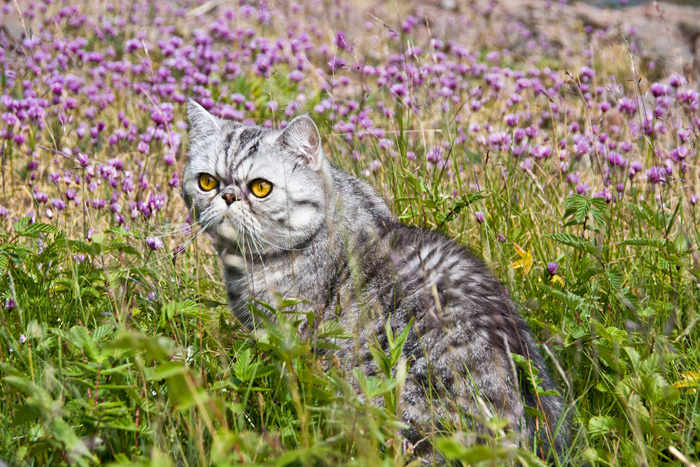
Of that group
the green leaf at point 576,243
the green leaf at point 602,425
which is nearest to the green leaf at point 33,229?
the green leaf at point 576,243

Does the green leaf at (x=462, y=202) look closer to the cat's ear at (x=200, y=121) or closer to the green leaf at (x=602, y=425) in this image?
the green leaf at (x=602, y=425)

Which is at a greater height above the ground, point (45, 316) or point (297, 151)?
point (297, 151)

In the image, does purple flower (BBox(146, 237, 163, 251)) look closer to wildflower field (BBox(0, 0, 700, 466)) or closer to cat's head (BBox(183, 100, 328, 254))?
wildflower field (BBox(0, 0, 700, 466))

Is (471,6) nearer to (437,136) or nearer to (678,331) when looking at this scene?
(437,136)

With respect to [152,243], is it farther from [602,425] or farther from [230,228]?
[602,425]

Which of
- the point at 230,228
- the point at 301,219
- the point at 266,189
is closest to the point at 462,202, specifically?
the point at 301,219

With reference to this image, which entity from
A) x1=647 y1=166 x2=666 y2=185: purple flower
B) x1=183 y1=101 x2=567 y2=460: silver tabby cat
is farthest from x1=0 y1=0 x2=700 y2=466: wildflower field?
x1=183 y1=101 x2=567 y2=460: silver tabby cat

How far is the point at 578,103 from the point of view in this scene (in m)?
6.75

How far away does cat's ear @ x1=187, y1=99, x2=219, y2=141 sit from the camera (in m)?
3.49

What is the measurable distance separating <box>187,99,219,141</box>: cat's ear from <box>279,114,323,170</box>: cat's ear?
49cm

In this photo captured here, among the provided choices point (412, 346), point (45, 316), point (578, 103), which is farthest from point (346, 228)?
point (578, 103)

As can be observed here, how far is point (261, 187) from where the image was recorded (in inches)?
125

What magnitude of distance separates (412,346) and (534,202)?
175 centimetres

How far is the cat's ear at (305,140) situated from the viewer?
3170mm
